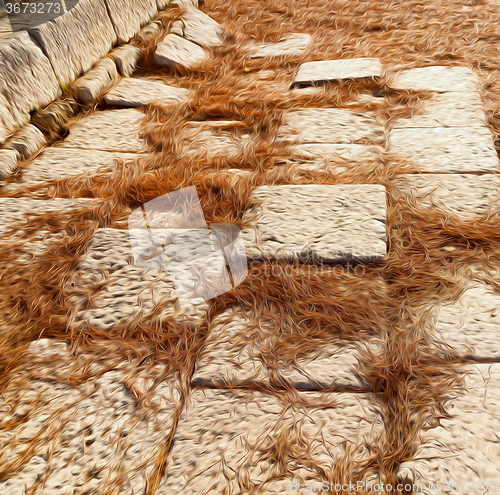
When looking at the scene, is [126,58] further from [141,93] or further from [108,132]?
[108,132]

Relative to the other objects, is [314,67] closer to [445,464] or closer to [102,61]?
[102,61]

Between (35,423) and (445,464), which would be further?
(35,423)

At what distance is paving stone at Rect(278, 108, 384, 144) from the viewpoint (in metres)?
1.86

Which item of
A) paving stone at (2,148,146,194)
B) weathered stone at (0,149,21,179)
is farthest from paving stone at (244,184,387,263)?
weathered stone at (0,149,21,179)

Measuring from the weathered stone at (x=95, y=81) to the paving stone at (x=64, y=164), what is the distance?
1.26 feet

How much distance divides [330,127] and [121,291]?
1104 mm

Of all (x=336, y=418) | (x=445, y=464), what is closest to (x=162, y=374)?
(x=336, y=418)

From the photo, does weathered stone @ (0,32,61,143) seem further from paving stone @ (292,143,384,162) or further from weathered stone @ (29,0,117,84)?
paving stone @ (292,143,384,162)

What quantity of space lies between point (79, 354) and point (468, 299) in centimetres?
93

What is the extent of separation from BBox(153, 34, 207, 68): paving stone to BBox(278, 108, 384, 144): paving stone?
779mm

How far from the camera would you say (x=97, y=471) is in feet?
2.91

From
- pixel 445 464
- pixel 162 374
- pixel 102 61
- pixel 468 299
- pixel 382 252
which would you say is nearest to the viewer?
pixel 445 464

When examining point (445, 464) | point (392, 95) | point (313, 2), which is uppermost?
point (313, 2)

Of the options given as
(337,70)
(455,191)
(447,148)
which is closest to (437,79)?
(337,70)
